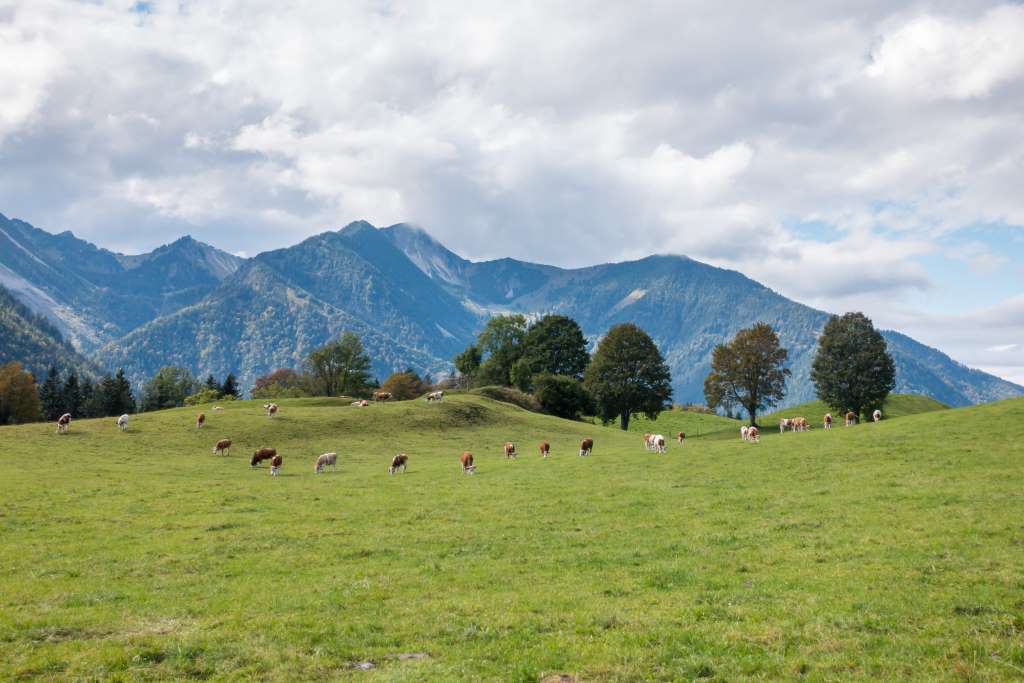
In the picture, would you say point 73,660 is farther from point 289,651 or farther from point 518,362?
point 518,362

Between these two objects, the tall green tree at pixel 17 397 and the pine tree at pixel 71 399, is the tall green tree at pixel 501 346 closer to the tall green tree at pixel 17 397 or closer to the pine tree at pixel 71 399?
the tall green tree at pixel 17 397

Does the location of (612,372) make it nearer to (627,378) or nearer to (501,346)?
(627,378)

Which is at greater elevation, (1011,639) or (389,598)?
(1011,639)

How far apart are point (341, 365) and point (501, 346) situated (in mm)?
40094

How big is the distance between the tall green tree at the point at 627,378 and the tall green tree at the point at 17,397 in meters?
118

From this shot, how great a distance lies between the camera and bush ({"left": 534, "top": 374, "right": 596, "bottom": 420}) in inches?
4163

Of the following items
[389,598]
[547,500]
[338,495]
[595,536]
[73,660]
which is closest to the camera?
[73,660]

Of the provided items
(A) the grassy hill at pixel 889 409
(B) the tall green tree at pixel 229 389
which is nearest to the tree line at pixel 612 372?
(A) the grassy hill at pixel 889 409

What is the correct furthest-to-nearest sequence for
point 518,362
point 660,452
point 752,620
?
point 518,362
point 660,452
point 752,620

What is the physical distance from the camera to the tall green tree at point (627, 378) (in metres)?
100

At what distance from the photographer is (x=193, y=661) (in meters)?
12.7

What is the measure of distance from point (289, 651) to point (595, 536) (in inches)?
511

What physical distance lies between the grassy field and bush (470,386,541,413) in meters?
60.4

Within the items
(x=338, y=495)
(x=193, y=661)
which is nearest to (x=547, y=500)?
(x=338, y=495)
